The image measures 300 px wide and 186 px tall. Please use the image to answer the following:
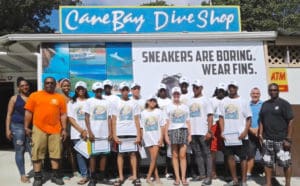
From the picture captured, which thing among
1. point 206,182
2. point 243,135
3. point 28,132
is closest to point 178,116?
point 243,135

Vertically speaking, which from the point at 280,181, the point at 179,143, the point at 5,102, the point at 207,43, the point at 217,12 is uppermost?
the point at 217,12

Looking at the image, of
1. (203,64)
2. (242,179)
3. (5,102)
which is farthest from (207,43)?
(5,102)

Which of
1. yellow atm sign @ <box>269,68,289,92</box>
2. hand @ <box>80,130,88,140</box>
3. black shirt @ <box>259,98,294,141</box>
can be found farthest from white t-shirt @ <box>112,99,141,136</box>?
yellow atm sign @ <box>269,68,289,92</box>

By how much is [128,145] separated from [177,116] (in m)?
1.04

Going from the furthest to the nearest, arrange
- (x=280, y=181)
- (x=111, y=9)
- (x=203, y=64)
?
(x=111, y=9) < (x=203, y=64) < (x=280, y=181)

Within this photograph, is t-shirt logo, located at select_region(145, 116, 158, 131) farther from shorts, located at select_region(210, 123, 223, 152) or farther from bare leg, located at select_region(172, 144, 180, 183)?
shorts, located at select_region(210, 123, 223, 152)

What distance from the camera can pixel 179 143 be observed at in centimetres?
853

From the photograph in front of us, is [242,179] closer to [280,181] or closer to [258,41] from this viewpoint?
[280,181]

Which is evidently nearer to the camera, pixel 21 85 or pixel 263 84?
pixel 21 85

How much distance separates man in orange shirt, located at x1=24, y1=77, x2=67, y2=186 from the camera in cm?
820

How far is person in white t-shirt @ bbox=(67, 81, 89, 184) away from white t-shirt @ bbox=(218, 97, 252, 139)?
2611 mm

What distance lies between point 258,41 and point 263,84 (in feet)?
3.07

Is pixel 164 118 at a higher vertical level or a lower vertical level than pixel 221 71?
lower

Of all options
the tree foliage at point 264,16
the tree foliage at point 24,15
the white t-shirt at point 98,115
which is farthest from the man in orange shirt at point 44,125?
the tree foliage at point 264,16
